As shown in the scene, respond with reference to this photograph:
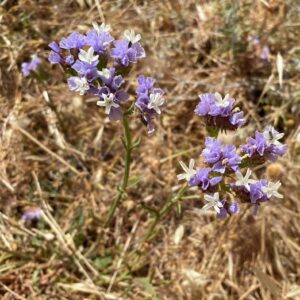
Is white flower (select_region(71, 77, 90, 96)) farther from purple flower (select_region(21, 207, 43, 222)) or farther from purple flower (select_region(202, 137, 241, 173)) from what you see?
purple flower (select_region(21, 207, 43, 222))

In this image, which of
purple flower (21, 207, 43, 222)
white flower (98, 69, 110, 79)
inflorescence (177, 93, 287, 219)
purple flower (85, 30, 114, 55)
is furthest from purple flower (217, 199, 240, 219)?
purple flower (21, 207, 43, 222)

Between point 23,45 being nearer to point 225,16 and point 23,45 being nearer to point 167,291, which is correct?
point 225,16

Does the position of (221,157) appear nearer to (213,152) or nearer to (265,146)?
(213,152)

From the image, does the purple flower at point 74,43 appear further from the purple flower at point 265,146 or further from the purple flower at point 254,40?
the purple flower at point 254,40

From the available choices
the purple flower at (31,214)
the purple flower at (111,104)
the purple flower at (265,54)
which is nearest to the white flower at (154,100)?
the purple flower at (111,104)

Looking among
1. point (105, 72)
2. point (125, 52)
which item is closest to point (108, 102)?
point (105, 72)

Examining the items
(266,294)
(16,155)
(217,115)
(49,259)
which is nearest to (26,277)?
(49,259)
